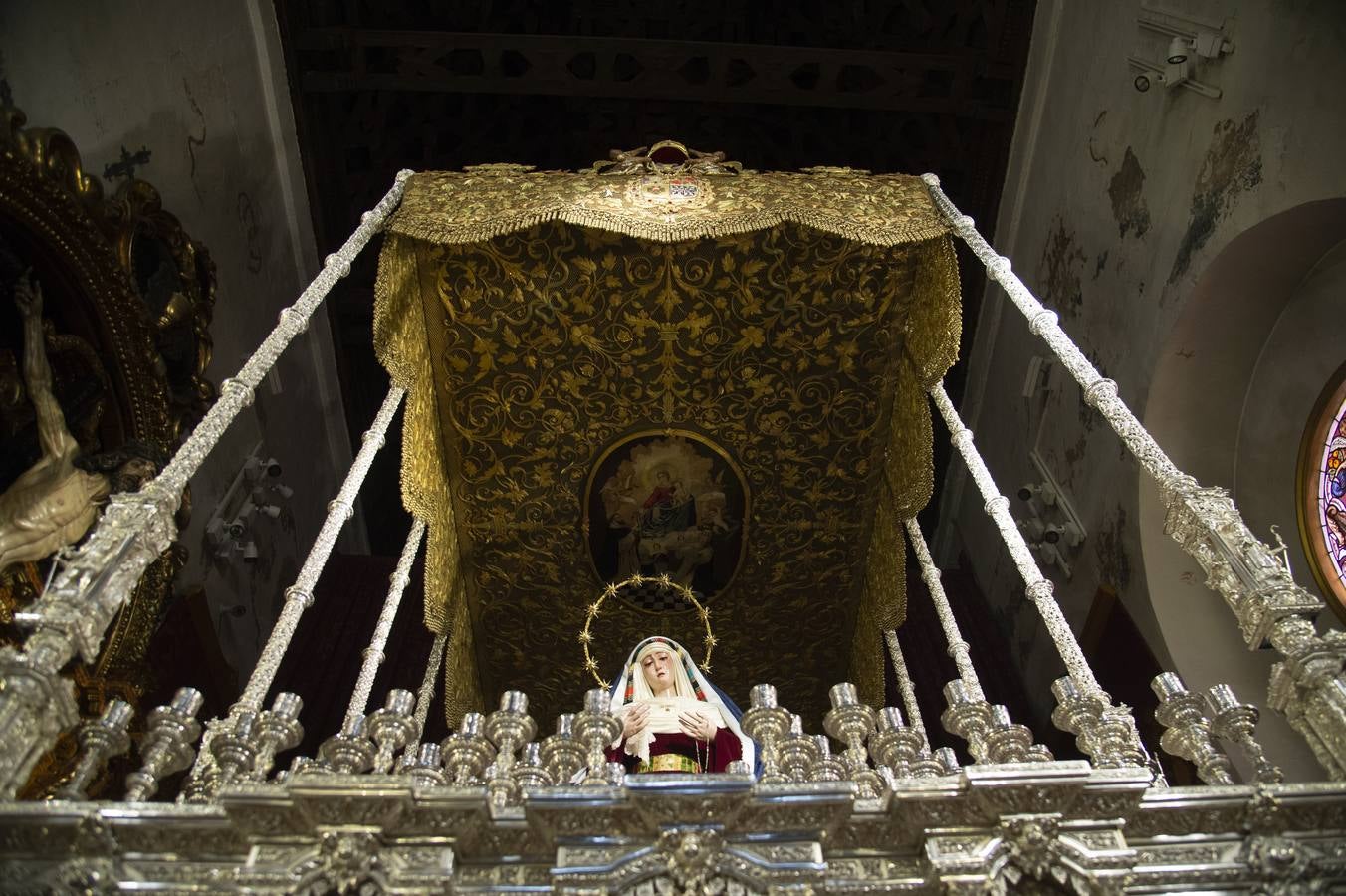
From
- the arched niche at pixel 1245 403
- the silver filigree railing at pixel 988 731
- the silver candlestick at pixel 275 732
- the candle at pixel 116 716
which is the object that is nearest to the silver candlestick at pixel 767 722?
the silver filigree railing at pixel 988 731

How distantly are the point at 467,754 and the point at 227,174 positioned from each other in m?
6.22

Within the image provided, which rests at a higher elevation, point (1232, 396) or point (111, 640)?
point (1232, 396)

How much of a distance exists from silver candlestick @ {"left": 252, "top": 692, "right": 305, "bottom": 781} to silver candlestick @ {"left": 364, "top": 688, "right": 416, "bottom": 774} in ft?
0.75

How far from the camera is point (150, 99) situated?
23.2ft

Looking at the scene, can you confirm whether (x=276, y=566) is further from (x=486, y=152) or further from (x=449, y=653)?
(x=486, y=152)

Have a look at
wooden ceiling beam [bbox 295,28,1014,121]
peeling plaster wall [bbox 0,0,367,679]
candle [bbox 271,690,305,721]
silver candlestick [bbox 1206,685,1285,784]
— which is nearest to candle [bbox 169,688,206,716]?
candle [bbox 271,690,305,721]

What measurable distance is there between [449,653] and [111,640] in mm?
1983

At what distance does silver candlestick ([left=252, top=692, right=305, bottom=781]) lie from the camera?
11.1 ft

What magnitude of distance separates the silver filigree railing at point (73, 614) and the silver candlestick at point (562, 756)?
1335 millimetres

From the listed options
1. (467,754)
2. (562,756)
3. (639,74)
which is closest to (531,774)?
(562,756)

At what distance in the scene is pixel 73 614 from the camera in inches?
125

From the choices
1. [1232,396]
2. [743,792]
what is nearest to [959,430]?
[1232,396]

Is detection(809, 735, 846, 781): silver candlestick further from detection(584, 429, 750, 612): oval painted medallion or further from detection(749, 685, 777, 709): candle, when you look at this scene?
detection(584, 429, 750, 612): oval painted medallion

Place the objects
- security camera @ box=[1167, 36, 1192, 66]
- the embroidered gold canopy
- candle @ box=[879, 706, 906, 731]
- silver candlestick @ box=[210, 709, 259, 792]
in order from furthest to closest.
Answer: security camera @ box=[1167, 36, 1192, 66], the embroidered gold canopy, candle @ box=[879, 706, 906, 731], silver candlestick @ box=[210, 709, 259, 792]
